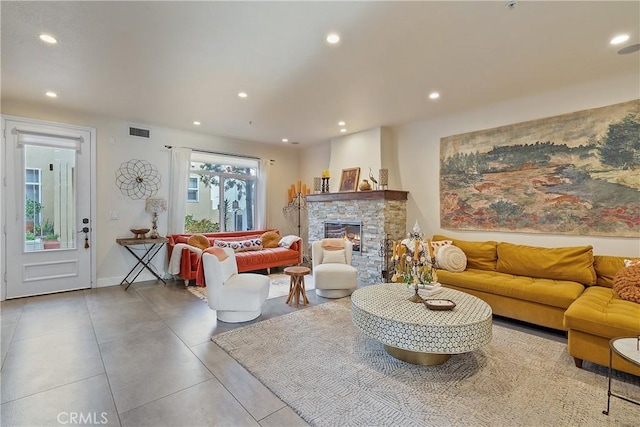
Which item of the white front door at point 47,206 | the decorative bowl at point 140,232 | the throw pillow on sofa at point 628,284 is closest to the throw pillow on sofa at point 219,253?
the decorative bowl at point 140,232

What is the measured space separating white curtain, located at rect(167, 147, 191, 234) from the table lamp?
237mm

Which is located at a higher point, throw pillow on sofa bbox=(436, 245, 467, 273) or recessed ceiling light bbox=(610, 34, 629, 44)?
recessed ceiling light bbox=(610, 34, 629, 44)

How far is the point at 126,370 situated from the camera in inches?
88.1

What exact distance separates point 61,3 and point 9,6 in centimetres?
39

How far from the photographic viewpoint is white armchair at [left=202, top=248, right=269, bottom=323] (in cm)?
312

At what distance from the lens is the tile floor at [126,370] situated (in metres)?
1.76

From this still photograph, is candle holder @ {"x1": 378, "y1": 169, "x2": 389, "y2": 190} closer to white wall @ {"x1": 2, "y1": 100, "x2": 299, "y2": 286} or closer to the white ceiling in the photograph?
the white ceiling

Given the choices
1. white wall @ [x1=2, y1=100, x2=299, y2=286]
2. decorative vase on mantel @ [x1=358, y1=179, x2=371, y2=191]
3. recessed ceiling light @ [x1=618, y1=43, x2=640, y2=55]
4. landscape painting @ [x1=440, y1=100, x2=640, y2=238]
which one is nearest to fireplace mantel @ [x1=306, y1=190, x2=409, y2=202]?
decorative vase on mantel @ [x1=358, y1=179, x2=371, y2=191]

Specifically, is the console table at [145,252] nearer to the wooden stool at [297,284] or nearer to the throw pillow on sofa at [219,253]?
the throw pillow on sofa at [219,253]

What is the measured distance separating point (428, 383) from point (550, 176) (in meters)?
3.09

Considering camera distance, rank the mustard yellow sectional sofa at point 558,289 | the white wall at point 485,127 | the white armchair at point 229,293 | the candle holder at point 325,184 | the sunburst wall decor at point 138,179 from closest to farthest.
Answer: the mustard yellow sectional sofa at point 558,289 < the white armchair at point 229,293 < the white wall at point 485,127 < the sunburst wall decor at point 138,179 < the candle holder at point 325,184

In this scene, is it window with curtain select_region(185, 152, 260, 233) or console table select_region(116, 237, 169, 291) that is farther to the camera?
window with curtain select_region(185, 152, 260, 233)

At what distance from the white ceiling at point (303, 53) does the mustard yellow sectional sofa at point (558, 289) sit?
2.03m

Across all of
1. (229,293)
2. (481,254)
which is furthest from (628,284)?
(229,293)
